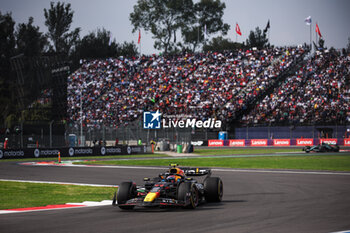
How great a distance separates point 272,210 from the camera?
11945 millimetres

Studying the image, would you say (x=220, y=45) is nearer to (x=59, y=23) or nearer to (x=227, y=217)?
(x=59, y=23)

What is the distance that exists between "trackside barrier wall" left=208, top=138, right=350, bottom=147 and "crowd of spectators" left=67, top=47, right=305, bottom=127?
332 cm

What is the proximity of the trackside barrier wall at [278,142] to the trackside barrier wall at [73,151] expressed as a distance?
12.7 metres

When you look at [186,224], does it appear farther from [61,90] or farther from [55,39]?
[55,39]

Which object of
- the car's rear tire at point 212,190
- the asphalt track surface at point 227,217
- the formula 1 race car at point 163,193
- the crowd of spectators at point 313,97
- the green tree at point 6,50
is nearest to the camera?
the asphalt track surface at point 227,217

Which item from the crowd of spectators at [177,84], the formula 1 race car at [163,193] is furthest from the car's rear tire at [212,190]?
the crowd of spectators at [177,84]

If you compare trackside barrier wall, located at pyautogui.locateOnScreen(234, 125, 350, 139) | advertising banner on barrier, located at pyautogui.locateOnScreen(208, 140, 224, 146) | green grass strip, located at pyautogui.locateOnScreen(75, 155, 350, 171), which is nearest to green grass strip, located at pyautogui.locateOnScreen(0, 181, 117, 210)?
green grass strip, located at pyautogui.locateOnScreen(75, 155, 350, 171)

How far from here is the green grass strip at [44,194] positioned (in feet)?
48.1

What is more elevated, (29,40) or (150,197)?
(29,40)

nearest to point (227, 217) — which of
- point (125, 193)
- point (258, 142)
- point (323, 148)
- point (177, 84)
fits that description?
point (125, 193)

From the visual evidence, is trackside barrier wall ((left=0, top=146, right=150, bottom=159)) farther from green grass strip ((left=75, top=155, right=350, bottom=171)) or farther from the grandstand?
green grass strip ((left=75, top=155, right=350, bottom=171))

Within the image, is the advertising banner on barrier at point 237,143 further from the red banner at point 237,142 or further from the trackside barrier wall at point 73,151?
the trackside barrier wall at point 73,151

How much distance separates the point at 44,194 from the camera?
55.4ft

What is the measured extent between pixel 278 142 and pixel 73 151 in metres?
25.7
